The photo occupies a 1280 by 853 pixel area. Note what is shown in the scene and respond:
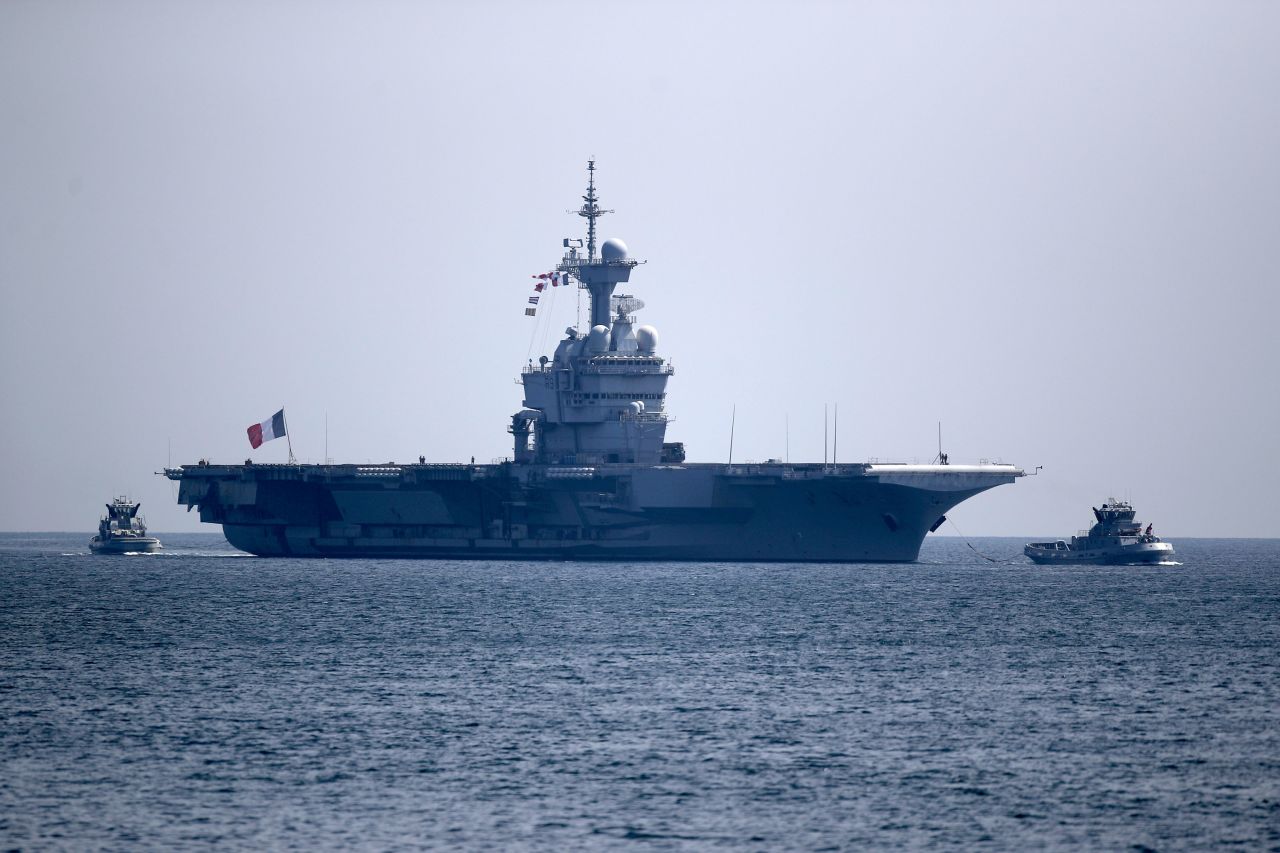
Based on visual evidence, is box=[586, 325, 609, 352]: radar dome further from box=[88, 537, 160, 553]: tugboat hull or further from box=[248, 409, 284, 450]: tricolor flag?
box=[88, 537, 160, 553]: tugboat hull

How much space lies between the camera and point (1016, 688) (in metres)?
34.7

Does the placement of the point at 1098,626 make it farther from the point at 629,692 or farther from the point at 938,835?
the point at 938,835

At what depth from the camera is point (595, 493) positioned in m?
68.8

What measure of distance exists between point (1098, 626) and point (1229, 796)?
24621mm

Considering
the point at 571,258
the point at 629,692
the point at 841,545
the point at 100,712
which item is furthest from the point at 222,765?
Result: the point at 571,258

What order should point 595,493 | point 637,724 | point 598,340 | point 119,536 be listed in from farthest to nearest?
1. point 119,536
2. point 598,340
3. point 595,493
4. point 637,724

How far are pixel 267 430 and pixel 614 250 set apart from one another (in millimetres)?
17245

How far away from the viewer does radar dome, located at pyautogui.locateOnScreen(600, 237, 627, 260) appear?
248 feet

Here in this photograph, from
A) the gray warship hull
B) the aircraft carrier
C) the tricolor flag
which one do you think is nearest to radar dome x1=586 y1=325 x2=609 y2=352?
the aircraft carrier

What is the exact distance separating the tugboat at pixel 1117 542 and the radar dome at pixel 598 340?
23.3 meters

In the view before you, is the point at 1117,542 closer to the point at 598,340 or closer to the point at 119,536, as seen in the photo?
the point at 598,340

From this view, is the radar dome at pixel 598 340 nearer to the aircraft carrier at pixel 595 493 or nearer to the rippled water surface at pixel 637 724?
the aircraft carrier at pixel 595 493

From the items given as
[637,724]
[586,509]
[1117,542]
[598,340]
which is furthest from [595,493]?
[637,724]

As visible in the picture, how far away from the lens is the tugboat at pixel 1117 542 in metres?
76.5
